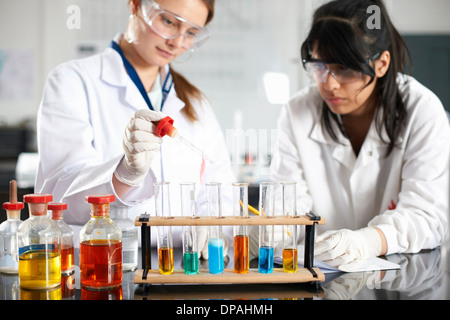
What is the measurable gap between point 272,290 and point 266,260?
72 millimetres

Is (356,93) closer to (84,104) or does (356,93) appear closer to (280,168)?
(280,168)

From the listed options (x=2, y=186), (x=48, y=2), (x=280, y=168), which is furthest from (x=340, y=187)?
(x=48, y=2)

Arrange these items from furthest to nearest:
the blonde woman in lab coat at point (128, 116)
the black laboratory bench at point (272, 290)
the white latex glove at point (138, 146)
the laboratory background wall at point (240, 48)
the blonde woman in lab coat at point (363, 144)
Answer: the laboratory background wall at point (240, 48) < the blonde woman in lab coat at point (363, 144) < the blonde woman in lab coat at point (128, 116) < the white latex glove at point (138, 146) < the black laboratory bench at point (272, 290)

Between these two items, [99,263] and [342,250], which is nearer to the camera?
[99,263]

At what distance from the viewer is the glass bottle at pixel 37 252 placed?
103 centimetres

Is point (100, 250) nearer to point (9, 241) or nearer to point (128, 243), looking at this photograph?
point (128, 243)

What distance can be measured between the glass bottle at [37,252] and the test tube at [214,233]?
1.19ft

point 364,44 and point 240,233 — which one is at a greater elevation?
point 364,44

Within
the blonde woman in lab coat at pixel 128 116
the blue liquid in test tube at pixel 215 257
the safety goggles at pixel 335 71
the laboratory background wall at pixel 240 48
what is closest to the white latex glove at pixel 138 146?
the blonde woman in lab coat at pixel 128 116

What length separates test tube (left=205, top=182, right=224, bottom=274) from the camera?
3.55 feet

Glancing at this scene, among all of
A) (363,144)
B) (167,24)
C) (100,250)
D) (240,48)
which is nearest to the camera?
(100,250)

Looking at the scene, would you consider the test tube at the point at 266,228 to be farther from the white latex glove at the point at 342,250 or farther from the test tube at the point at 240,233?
the white latex glove at the point at 342,250

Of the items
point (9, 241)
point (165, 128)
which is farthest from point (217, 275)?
point (9, 241)

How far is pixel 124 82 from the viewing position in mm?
1773
